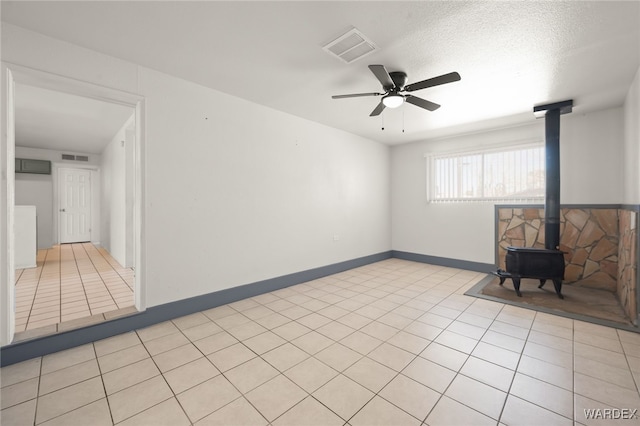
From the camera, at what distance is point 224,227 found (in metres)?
3.57

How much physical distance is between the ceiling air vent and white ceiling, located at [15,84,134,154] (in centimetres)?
354

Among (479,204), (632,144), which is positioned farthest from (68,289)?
(632,144)

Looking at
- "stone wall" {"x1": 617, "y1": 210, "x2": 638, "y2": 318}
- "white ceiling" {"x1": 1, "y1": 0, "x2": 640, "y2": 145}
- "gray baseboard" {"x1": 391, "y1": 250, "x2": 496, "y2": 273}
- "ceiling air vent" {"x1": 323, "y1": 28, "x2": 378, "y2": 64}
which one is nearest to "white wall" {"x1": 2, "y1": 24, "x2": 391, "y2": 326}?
"white ceiling" {"x1": 1, "y1": 0, "x2": 640, "y2": 145}

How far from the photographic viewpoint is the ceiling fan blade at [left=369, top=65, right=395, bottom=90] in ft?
8.01

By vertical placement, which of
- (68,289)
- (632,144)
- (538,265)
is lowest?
(68,289)

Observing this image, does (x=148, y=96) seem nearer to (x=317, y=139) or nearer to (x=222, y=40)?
(x=222, y=40)

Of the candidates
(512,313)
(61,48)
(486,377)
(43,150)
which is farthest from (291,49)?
(43,150)

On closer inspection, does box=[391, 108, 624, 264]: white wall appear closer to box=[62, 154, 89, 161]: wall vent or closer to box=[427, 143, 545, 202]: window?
box=[427, 143, 545, 202]: window

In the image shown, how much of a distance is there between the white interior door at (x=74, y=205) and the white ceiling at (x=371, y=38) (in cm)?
760

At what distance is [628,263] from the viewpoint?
3.14 meters

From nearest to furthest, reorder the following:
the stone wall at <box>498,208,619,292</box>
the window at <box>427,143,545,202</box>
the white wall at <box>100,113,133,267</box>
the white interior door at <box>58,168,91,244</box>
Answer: the stone wall at <box>498,208,619,292</box>, the window at <box>427,143,545,202</box>, the white wall at <box>100,113,133,267</box>, the white interior door at <box>58,168,91,244</box>

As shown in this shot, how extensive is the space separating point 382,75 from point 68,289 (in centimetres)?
505

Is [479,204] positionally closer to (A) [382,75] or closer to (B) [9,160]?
(A) [382,75]

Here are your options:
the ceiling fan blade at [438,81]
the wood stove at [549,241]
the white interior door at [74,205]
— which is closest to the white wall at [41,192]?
the white interior door at [74,205]
